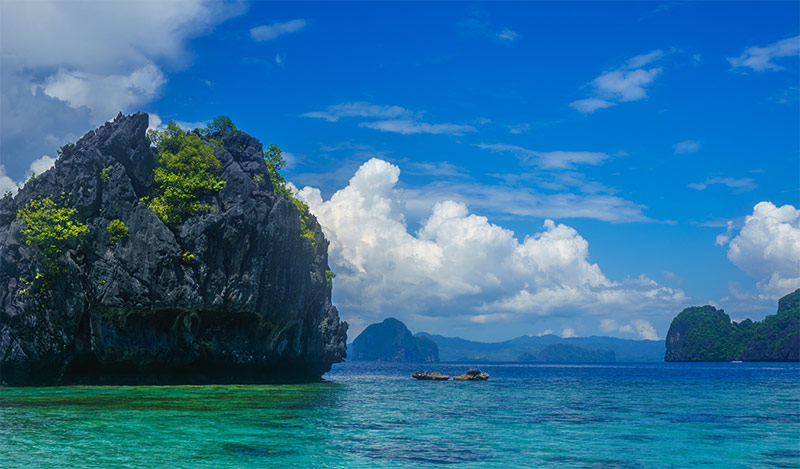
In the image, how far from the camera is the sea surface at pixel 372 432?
17.0 m

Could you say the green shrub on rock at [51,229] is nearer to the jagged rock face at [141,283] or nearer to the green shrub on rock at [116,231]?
the jagged rock face at [141,283]

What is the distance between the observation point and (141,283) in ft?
133

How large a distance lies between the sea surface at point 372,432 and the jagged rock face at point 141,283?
6054 millimetres

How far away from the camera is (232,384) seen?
4628cm

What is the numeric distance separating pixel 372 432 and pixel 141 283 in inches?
973

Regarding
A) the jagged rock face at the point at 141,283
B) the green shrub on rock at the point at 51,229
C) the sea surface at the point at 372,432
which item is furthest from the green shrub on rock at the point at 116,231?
the sea surface at the point at 372,432

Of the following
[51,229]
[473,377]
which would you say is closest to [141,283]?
[51,229]

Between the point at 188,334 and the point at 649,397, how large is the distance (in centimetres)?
3308

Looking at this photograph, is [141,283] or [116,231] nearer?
[141,283]

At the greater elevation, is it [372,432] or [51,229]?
[51,229]

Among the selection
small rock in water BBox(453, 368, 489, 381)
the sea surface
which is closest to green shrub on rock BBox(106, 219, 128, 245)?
the sea surface

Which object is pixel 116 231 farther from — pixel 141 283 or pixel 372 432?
pixel 372 432

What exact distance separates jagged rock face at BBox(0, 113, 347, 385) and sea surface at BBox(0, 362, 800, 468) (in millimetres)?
6054

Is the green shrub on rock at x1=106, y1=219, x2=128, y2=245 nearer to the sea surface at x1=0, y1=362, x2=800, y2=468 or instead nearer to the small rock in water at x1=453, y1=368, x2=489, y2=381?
the sea surface at x1=0, y1=362, x2=800, y2=468
